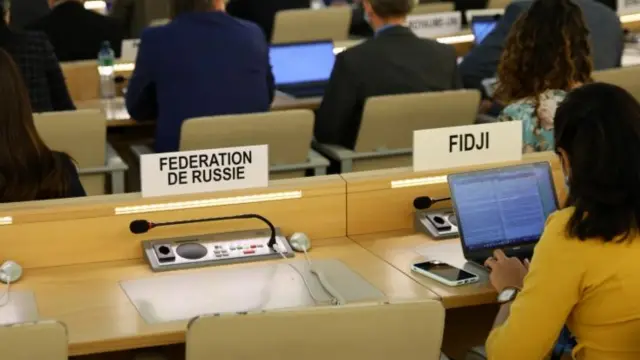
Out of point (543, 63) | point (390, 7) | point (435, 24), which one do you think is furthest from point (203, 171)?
point (435, 24)

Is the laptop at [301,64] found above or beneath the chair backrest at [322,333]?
beneath

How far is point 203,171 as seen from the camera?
9.48 ft

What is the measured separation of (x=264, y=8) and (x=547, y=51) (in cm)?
389

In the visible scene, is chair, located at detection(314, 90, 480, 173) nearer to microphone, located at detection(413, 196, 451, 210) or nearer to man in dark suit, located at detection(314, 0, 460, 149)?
man in dark suit, located at detection(314, 0, 460, 149)

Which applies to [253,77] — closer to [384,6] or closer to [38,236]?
[384,6]

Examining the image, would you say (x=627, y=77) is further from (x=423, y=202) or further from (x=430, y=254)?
(x=430, y=254)

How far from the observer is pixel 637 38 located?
239 inches

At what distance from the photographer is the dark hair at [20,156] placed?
301 centimetres

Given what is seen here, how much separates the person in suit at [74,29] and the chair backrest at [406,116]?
6.81 ft

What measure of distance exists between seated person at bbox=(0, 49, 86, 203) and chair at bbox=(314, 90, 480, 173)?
136 cm

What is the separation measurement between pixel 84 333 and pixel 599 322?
41.6 inches

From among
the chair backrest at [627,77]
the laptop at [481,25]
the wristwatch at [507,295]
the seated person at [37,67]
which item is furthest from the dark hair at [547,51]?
the laptop at [481,25]

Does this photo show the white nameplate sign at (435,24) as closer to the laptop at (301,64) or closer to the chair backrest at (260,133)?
the laptop at (301,64)

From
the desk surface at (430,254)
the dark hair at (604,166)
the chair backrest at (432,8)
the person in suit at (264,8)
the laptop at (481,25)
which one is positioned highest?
the dark hair at (604,166)
